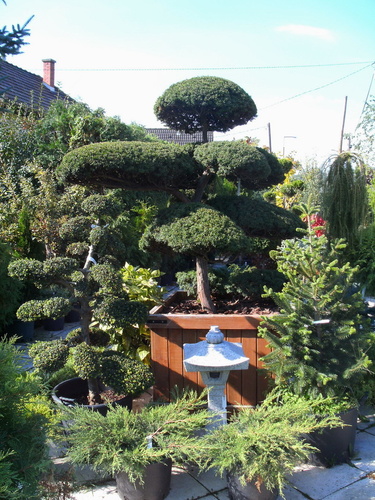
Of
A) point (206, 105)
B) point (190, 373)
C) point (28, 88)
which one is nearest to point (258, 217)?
point (206, 105)

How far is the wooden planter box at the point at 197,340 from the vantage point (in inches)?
128

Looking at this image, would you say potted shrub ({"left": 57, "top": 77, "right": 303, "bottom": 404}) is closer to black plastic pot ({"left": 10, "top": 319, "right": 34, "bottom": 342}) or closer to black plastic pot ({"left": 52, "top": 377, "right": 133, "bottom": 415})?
black plastic pot ({"left": 52, "top": 377, "right": 133, "bottom": 415})

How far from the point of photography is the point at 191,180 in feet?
13.0

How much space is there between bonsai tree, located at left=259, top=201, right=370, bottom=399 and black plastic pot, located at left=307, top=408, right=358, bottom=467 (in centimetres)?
19

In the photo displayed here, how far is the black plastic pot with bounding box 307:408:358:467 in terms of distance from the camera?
8.75 feet

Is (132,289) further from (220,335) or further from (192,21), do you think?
(192,21)

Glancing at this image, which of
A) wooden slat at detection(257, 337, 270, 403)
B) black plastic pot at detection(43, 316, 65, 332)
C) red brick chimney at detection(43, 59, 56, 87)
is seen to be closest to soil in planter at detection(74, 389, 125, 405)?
wooden slat at detection(257, 337, 270, 403)

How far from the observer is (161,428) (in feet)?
7.86

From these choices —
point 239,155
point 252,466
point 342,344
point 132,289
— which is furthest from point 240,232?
point 252,466

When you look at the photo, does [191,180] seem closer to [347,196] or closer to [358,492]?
[347,196]

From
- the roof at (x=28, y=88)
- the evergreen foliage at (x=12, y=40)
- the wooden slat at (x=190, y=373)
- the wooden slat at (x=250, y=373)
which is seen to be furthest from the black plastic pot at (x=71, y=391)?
the roof at (x=28, y=88)

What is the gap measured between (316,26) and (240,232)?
162 inches

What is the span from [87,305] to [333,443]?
1851 mm

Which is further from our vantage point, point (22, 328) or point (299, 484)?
point (22, 328)
